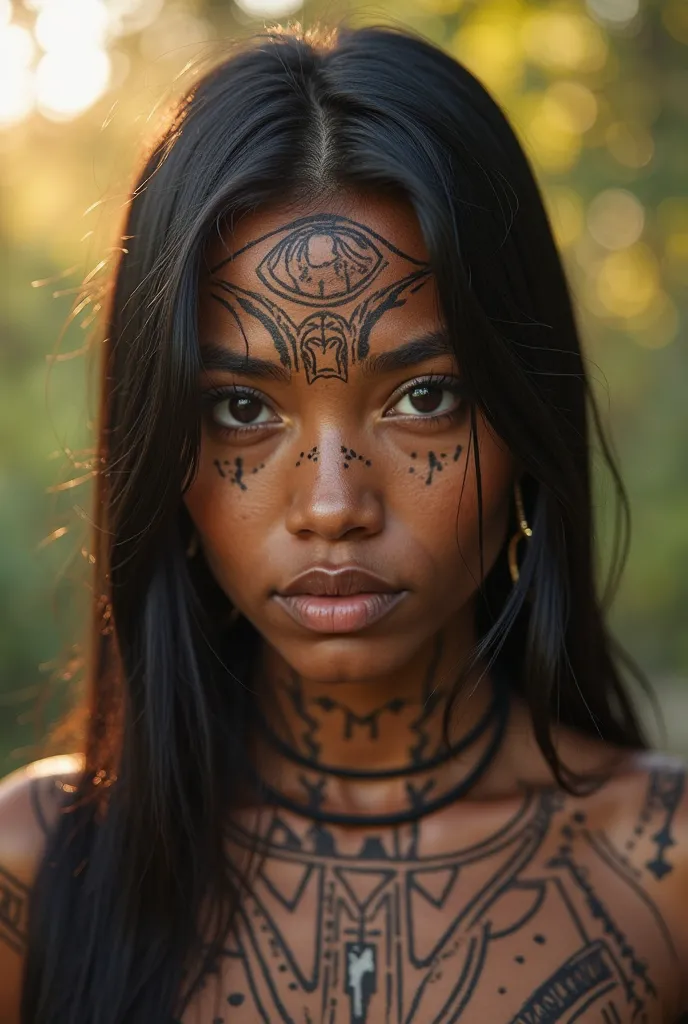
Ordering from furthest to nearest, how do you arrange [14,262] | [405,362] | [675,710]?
[675,710]
[14,262]
[405,362]

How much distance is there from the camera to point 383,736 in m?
2.22

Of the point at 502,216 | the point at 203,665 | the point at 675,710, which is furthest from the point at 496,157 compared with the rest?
the point at 675,710

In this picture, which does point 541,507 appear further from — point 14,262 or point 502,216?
point 14,262

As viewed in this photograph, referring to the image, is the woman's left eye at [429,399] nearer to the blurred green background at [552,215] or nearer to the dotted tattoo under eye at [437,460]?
the dotted tattoo under eye at [437,460]

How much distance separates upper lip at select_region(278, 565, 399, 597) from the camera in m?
1.92

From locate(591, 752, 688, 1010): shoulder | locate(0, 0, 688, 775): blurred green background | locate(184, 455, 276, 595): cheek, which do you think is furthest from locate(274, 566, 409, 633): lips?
locate(0, 0, 688, 775): blurred green background

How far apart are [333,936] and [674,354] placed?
3.16 meters

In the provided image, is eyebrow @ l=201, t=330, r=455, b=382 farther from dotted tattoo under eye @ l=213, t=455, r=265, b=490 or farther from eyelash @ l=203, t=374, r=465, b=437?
dotted tattoo under eye @ l=213, t=455, r=265, b=490

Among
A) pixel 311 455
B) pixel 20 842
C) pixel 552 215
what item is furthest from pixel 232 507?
pixel 552 215

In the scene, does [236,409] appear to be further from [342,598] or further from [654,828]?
[654,828]

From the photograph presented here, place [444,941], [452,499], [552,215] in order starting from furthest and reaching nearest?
[552,215] < [444,941] < [452,499]

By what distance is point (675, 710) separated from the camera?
6.45 m

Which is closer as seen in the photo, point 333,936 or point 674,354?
point 333,936

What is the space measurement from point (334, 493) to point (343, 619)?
0.70 ft
